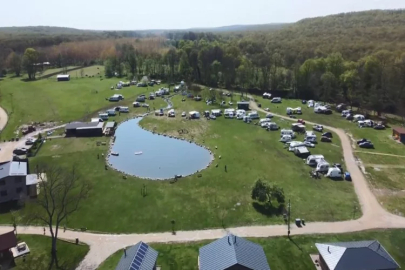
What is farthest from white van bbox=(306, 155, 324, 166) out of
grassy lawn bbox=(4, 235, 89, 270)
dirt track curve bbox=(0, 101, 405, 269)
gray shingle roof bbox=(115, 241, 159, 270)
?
grassy lawn bbox=(4, 235, 89, 270)

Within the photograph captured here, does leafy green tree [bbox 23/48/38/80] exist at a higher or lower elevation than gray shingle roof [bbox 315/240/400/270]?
higher

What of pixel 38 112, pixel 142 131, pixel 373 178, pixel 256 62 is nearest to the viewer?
pixel 373 178

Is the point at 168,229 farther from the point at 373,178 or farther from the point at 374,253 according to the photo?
the point at 373,178

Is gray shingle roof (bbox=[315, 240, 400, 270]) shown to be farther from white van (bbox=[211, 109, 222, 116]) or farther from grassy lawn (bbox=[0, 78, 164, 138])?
grassy lawn (bbox=[0, 78, 164, 138])

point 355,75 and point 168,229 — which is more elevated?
point 355,75

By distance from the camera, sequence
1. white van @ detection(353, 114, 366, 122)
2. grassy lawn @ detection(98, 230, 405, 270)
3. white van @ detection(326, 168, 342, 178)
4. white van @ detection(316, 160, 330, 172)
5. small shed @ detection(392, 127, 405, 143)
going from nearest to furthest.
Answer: grassy lawn @ detection(98, 230, 405, 270) → white van @ detection(326, 168, 342, 178) → white van @ detection(316, 160, 330, 172) → small shed @ detection(392, 127, 405, 143) → white van @ detection(353, 114, 366, 122)

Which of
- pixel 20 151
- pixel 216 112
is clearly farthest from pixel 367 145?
pixel 20 151

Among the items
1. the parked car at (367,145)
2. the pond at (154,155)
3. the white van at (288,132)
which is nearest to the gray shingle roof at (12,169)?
the pond at (154,155)

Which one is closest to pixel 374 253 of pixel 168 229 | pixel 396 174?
pixel 168 229
